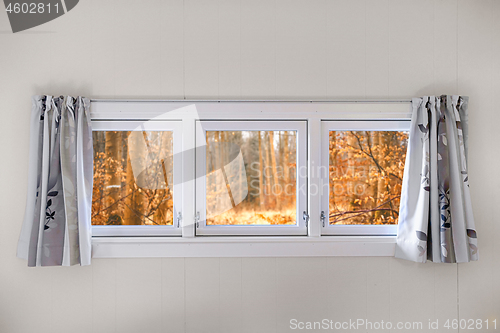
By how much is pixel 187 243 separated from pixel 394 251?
127 centimetres

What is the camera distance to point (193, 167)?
72.6 inches

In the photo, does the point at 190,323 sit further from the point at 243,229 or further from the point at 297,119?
the point at 297,119

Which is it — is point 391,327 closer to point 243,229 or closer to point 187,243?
point 243,229

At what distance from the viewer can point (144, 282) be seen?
71.2 inches

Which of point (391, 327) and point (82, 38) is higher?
point (82, 38)

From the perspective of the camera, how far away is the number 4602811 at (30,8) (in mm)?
1830

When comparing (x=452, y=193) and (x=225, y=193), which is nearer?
(x=452, y=193)

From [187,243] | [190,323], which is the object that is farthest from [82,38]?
[190,323]

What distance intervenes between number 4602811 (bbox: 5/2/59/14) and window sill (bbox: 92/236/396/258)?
1.43m

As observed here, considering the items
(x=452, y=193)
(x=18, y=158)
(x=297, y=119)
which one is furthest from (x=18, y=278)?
(x=452, y=193)

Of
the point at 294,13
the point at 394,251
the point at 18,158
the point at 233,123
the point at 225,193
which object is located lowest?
the point at 394,251

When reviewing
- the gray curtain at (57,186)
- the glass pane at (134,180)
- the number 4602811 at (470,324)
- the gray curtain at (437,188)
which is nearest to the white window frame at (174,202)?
the glass pane at (134,180)
